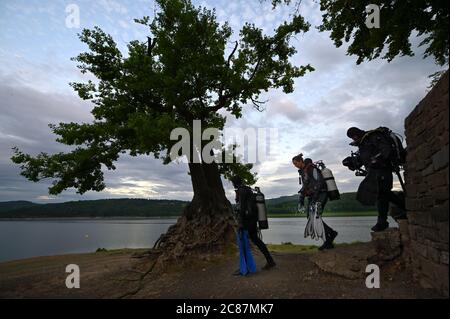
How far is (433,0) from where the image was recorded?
349 inches

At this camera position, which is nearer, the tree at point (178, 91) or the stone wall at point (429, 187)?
the stone wall at point (429, 187)

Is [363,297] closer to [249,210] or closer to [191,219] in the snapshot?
[249,210]

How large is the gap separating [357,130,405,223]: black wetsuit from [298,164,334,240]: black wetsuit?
1.43 metres

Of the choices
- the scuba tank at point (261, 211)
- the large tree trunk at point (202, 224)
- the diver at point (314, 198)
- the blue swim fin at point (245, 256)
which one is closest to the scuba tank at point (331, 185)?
→ the diver at point (314, 198)

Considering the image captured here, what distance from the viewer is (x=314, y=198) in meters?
8.33

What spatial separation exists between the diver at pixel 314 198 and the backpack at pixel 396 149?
1.94m

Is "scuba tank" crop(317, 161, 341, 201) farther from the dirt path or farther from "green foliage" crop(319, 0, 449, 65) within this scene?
"green foliage" crop(319, 0, 449, 65)

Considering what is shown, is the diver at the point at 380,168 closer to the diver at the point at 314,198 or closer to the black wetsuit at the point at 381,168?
the black wetsuit at the point at 381,168

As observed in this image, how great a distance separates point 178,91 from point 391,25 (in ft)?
26.1

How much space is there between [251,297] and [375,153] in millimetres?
4460

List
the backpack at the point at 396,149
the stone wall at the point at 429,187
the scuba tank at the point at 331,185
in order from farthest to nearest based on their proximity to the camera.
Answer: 1. the scuba tank at the point at 331,185
2. the backpack at the point at 396,149
3. the stone wall at the point at 429,187

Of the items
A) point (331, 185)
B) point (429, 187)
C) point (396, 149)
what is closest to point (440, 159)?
point (429, 187)

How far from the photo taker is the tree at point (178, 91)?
1202 cm
